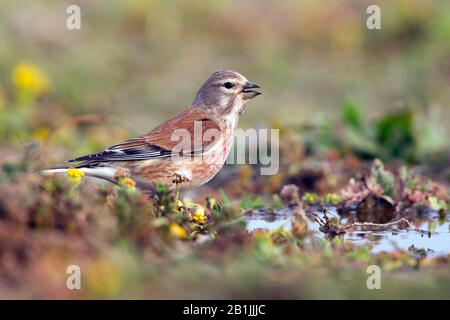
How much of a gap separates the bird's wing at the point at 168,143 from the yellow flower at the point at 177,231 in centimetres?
154

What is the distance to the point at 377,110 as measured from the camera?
1095 centimetres

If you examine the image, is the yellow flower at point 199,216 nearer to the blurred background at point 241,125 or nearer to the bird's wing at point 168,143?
the blurred background at point 241,125

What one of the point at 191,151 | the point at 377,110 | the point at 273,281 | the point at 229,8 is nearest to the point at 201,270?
the point at 273,281

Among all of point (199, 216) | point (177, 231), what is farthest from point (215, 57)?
point (177, 231)

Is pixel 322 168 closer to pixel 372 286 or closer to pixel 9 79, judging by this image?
pixel 372 286

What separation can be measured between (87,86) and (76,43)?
0.93m

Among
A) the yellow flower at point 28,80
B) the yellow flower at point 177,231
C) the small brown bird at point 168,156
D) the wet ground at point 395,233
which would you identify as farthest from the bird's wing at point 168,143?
the yellow flower at point 28,80

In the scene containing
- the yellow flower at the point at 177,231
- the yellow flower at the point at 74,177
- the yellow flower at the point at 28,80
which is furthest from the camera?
the yellow flower at the point at 28,80

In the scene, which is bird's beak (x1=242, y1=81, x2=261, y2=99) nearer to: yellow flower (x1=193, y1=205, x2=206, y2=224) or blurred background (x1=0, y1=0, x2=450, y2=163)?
yellow flower (x1=193, y1=205, x2=206, y2=224)

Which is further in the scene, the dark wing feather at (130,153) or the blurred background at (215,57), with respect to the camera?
the blurred background at (215,57)

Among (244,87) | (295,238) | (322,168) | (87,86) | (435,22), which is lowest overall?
(295,238)

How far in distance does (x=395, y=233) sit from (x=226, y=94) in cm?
192

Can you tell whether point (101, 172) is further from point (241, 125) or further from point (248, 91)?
point (241, 125)

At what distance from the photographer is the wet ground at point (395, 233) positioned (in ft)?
17.6
